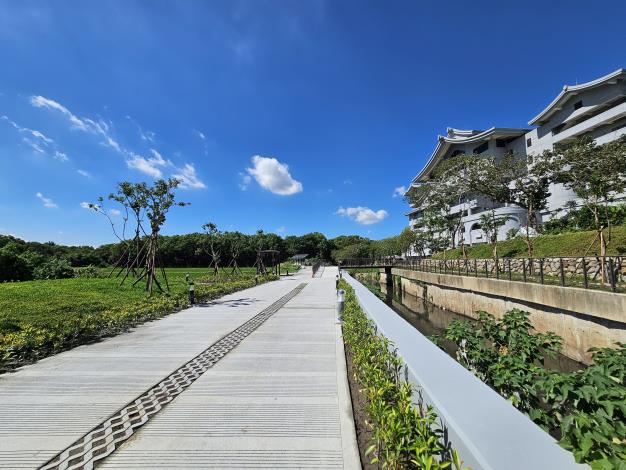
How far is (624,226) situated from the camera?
1466 centimetres

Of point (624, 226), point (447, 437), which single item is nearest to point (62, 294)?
point (447, 437)

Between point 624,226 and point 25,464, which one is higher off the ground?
point 624,226

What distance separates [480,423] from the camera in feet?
5.64

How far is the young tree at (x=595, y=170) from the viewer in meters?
11.9

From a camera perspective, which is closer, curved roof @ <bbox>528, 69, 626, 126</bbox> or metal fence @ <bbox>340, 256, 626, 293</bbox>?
metal fence @ <bbox>340, 256, 626, 293</bbox>

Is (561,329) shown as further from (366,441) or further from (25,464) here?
(25,464)

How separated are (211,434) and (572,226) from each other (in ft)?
86.2

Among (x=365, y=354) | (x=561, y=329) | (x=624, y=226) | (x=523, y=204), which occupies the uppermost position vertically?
(x=523, y=204)

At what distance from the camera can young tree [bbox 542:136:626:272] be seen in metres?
11.9

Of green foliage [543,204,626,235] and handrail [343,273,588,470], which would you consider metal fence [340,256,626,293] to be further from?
handrail [343,273,588,470]

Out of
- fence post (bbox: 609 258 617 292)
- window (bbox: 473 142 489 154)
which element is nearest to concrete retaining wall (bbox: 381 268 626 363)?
fence post (bbox: 609 258 617 292)

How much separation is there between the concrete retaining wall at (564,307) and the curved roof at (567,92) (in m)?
24.6

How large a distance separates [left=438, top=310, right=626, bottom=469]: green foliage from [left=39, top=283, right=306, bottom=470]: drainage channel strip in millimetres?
3419

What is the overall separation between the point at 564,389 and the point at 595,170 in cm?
1727
